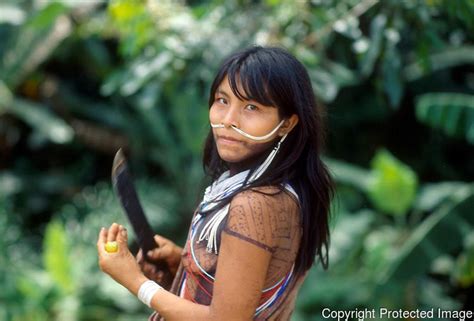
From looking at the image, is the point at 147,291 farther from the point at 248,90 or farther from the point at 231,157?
the point at 248,90

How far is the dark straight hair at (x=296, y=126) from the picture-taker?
1772 mm

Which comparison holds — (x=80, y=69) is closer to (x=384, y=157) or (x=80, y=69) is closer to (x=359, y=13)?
(x=384, y=157)

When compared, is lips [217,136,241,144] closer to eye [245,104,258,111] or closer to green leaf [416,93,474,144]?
eye [245,104,258,111]

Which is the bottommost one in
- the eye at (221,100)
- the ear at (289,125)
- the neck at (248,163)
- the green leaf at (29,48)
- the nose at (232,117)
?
the green leaf at (29,48)

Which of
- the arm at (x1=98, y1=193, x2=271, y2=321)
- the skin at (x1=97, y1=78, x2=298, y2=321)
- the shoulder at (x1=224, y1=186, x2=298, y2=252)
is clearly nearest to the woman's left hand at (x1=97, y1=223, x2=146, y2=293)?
the skin at (x1=97, y1=78, x2=298, y2=321)

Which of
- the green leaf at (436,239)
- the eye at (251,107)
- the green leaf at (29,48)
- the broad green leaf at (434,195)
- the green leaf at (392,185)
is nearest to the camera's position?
the eye at (251,107)

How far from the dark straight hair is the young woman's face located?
0.07ft

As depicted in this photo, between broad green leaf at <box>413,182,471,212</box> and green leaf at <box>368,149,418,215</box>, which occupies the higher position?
green leaf at <box>368,149,418,215</box>

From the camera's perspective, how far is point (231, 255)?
5.56 ft

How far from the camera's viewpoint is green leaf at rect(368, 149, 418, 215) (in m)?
4.90

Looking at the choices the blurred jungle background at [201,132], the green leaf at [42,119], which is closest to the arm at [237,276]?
the blurred jungle background at [201,132]

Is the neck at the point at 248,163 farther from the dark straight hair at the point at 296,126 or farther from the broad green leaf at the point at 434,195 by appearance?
the broad green leaf at the point at 434,195

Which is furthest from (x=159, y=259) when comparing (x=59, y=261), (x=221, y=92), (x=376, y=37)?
(x=59, y=261)

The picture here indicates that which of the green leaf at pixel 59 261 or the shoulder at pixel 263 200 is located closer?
the shoulder at pixel 263 200
